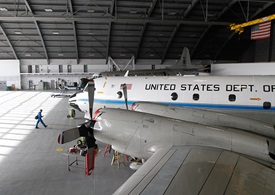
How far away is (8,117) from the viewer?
65.3 ft

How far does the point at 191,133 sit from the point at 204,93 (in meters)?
6.36

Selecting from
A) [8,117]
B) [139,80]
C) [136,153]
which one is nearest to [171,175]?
[136,153]

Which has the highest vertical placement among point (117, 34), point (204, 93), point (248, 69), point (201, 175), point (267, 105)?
point (117, 34)

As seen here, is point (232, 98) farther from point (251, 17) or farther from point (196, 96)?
point (251, 17)

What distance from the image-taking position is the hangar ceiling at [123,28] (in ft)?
100

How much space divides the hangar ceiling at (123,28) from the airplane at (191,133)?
17.3 metres

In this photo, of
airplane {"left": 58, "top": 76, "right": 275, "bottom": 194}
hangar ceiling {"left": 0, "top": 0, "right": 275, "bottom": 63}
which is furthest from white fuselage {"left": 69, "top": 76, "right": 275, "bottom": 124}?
hangar ceiling {"left": 0, "top": 0, "right": 275, "bottom": 63}

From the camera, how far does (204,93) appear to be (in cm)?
1277

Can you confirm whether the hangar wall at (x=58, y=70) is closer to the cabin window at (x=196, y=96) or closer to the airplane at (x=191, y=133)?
the airplane at (x=191, y=133)

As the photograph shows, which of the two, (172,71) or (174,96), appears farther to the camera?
(172,71)

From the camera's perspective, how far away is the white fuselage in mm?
11773

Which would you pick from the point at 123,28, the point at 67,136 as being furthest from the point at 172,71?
the point at 67,136

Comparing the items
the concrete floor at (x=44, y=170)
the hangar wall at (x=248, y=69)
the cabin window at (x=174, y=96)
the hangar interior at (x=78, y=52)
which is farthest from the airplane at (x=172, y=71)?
the cabin window at (x=174, y=96)

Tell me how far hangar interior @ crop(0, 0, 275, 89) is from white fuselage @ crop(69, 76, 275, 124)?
1680 centimetres
